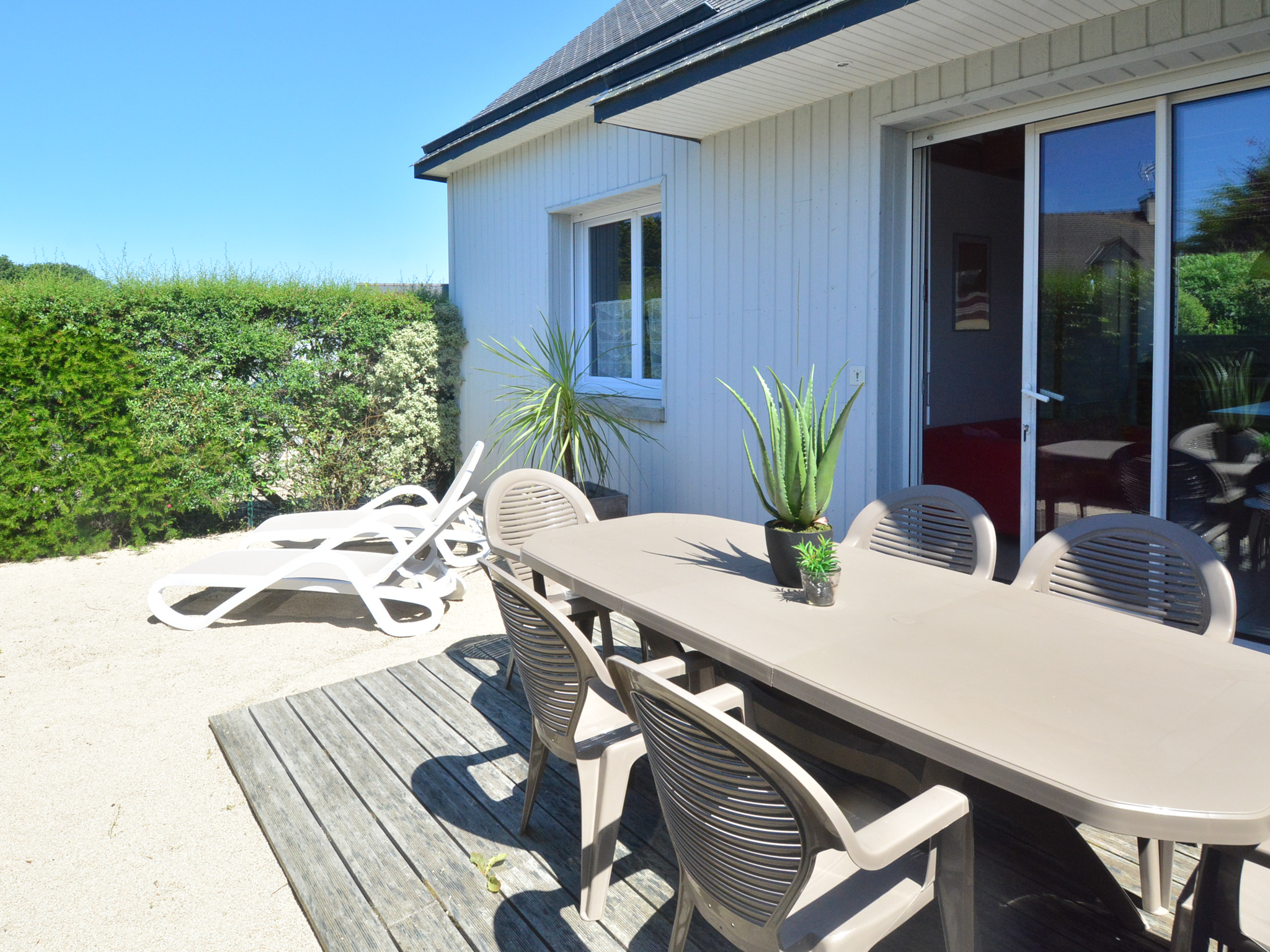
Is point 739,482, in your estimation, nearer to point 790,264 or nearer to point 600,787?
point 790,264

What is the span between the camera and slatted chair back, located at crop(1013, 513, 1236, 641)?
7.11 ft

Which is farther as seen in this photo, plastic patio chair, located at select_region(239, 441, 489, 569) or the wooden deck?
plastic patio chair, located at select_region(239, 441, 489, 569)

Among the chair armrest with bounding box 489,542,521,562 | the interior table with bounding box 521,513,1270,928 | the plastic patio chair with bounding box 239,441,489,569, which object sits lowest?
the plastic patio chair with bounding box 239,441,489,569

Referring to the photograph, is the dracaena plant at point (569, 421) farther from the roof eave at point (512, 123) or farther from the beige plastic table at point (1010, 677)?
the beige plastic table at point (1010, 677)

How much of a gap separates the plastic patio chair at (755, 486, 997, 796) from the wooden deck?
36cm

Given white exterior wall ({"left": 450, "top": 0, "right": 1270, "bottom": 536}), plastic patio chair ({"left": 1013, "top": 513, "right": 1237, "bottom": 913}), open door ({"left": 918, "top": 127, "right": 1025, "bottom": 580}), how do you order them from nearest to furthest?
1. plastic patio chair ({"left": 1013, "top": 513, "right": 1237, "bottom": 913})
2. white exterior wall ({"left": 450, "top": 0, "right": 1270, "bottom": 536})
3. open door ({"left": 918, "top": 127, "right": 1025, "bottom": 580})

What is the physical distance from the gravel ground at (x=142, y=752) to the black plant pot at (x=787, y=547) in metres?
1.54

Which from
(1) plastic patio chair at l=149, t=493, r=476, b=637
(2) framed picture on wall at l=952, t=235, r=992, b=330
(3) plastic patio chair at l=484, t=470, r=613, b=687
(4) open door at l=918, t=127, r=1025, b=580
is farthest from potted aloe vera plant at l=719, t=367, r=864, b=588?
(2) framed picture on wall at l=952, t=235, r=992, b=330

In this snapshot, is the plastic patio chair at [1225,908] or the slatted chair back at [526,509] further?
the slatted chair back at [526,509]

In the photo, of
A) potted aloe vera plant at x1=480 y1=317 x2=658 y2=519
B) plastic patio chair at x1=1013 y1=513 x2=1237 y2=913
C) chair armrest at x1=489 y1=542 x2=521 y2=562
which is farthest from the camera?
potted aloe vera plant at x1=480 y1=317 x2=658 y2=519

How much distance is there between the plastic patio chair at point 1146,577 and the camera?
2.05 m

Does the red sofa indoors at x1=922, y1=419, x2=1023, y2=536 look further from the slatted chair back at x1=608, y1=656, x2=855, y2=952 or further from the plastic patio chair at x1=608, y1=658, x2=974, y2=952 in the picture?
the slatted chair back at x1=608, y1=656, x2=855, y2=952

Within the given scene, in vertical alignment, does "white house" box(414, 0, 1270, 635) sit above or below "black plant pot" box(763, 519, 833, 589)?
above

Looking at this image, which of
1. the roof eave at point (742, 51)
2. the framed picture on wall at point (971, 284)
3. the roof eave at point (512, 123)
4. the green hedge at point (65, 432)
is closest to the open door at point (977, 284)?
the framed picture on wall at point (971, 284)
